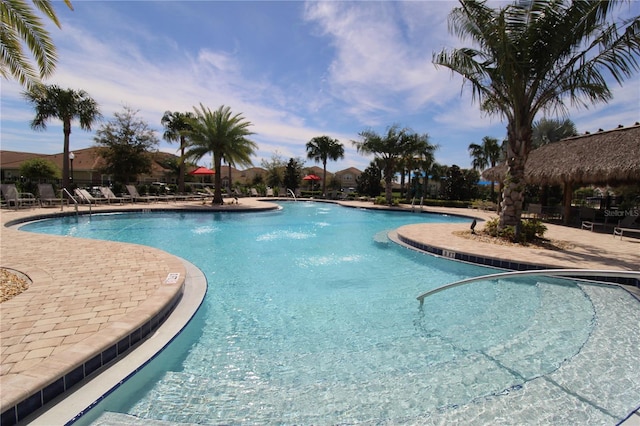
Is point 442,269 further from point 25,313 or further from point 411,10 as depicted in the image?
point 411,10

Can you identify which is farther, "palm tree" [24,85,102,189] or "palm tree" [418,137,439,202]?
"palm tree" [418,137,439,202]

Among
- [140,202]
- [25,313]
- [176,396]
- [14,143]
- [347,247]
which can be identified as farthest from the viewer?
[140,202]

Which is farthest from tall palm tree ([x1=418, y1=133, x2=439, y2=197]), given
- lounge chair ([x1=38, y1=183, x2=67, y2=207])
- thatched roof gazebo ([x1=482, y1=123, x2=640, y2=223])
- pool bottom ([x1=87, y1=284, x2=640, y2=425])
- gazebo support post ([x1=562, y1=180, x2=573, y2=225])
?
lounge chair ([x1=38, y1=183, x2=67, y2=207])

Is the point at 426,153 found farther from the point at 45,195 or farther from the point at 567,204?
the point at 45,195

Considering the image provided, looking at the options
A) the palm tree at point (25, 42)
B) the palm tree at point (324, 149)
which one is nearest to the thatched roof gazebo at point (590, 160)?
the palm tree at point (25, 42)

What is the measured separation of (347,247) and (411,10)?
898cm

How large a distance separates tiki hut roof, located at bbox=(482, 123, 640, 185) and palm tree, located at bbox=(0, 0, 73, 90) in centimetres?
1764

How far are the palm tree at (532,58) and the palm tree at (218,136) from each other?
1554 centimetres

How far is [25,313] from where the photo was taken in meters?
3.78

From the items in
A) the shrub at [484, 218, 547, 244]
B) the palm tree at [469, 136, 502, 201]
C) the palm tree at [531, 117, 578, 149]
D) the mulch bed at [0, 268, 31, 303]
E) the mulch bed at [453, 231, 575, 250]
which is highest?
the palm tree at [531, 117, 578, 149]

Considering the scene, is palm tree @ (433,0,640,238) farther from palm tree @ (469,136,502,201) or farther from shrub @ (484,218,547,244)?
palm tree @ (469,136,502,201)

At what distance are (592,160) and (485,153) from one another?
2337 cm

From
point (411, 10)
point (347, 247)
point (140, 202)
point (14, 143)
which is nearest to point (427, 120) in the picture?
point (411, 10)

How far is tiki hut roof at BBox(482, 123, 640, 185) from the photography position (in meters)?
12.4
